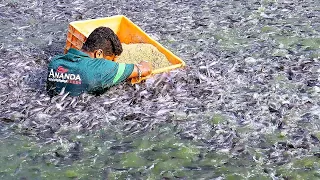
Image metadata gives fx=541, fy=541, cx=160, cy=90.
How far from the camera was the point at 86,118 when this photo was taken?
6.68 meters

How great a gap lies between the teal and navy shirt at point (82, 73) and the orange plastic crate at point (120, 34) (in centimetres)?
43

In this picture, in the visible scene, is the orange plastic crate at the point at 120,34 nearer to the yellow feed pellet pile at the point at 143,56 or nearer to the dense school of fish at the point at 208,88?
the yellow feed pellet pile at the point at 143,56

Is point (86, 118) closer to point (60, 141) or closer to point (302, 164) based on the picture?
point (60, 141)

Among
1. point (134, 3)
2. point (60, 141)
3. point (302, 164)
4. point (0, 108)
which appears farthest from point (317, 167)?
point (134, 3)

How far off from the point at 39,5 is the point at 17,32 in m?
1.81

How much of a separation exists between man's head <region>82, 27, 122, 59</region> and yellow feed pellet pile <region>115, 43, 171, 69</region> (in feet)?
1.63

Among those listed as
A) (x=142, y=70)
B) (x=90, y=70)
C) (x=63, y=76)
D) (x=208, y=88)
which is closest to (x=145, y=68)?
(x=142, y=70)

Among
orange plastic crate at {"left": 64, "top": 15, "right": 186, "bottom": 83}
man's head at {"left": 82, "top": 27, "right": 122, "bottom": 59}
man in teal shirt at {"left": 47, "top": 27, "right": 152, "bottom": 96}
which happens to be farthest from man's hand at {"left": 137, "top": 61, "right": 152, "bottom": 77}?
man's head at {"left": 82, "top": 27, "right": 122, "bottom": 59}

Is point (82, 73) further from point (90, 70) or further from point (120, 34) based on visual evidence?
point (120, 34)

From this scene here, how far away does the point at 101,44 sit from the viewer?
7121 millimetres

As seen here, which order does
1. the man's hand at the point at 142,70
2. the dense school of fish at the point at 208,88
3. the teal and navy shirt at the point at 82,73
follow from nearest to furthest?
the dense school of fish at the point at 208,88, the teal and navy shirt at the point at 82,73, the man's hand at the point at 142,70

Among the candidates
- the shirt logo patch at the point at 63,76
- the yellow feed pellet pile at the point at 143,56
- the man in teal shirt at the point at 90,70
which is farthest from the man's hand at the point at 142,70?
the shirt logo patch at the point at 63,76

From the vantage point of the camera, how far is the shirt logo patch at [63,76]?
676 centimetres

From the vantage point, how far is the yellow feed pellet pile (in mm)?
7750
